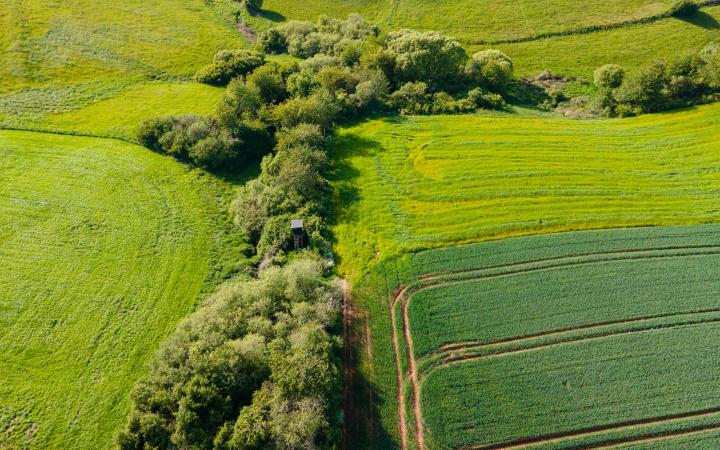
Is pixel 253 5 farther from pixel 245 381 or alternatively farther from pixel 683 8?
pixel 245 381

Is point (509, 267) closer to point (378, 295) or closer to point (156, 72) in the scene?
point (378, 295)

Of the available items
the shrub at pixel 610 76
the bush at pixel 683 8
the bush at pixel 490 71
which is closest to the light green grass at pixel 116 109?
the bush at pixel 490 71

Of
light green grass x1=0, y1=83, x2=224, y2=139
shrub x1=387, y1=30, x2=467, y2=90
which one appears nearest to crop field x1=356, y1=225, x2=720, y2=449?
shrub x1=387, y1=30, x2=467, y2=90

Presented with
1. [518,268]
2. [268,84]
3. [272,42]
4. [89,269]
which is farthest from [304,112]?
[518,268]

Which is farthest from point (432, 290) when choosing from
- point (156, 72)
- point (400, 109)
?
point (156, 72)

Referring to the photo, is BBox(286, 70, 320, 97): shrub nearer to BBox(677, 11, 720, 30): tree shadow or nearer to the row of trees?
the row of trees
